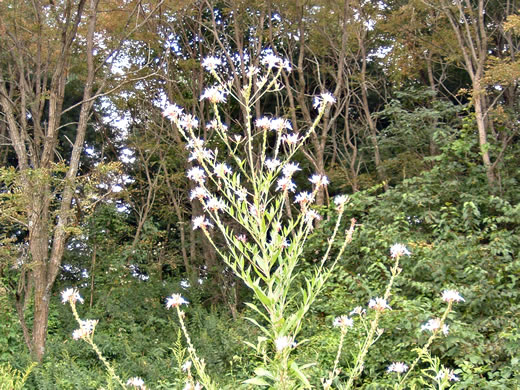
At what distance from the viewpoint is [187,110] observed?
10617 mm

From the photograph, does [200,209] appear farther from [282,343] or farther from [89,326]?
[282,343]

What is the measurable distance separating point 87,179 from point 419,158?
16.4 feet

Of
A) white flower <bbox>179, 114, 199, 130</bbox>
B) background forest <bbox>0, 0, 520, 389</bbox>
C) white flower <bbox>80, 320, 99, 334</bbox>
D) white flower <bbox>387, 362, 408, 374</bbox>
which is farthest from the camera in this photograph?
background forest <bbox>0, 0, 520, 389</bbox>

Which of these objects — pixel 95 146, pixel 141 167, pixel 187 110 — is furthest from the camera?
pixel 95 146

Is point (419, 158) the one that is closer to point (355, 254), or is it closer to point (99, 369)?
point (355, 254)

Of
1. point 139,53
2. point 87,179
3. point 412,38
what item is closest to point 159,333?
point 87,179

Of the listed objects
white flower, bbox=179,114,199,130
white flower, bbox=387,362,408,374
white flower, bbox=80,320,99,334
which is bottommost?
white flower, bbox=387,362,408,374

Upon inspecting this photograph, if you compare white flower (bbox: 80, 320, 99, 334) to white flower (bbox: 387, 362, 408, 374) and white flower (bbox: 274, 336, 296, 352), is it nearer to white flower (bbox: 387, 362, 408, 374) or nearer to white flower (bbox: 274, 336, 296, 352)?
white flower (bbox: 274, 336, 296, 352)

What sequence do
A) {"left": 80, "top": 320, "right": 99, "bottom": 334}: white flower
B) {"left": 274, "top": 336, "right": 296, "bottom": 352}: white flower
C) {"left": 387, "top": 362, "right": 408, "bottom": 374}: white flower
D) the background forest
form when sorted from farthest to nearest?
the background forest, {"left": 387, "top": 362, "right": 408, "bottom": 374}: white flower, {"left": 80, "top": 320, "right": 99, "bottom": 334}: white flower, {"left": 274, "top": 336, "right": 296, "bottom": 352}: white flower

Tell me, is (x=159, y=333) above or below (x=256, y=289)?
below

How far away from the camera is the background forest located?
18.5ft

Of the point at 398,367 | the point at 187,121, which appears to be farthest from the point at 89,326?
the point at 398,367

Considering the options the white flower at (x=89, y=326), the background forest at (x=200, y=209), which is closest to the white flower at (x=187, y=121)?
the white flower at (x=89, y=326)

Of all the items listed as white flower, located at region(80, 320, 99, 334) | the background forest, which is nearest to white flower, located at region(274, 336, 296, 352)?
white flower, located at region(80, 320, 99, 334)
